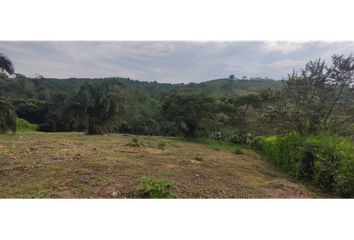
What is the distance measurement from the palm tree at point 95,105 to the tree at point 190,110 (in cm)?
457

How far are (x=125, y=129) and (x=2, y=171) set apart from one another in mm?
29466

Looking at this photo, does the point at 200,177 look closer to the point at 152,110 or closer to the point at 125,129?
the point at 125,129

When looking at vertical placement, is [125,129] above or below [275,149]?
below

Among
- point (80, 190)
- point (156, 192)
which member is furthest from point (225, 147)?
point (80, 190)

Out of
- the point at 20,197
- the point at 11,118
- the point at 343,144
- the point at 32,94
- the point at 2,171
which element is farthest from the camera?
the point at 32,94

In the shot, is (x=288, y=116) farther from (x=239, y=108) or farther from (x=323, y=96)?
(x=239, y=108)

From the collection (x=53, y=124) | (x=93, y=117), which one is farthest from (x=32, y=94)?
(x=93, y=117)

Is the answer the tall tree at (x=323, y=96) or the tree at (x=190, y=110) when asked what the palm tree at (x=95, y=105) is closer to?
the tree at (x=190, y=110)

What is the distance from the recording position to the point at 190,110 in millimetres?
16141

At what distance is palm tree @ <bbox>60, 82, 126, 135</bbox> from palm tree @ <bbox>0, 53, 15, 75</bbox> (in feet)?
11.3

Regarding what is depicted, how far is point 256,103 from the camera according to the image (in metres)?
18.0

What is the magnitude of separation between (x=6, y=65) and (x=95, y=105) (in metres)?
5.33

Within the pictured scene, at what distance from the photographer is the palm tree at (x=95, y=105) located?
13.0 m

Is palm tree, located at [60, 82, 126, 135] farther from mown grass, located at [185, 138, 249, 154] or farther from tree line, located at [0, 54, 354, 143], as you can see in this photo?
mown grass, located at [185, 138, 249, 154]
